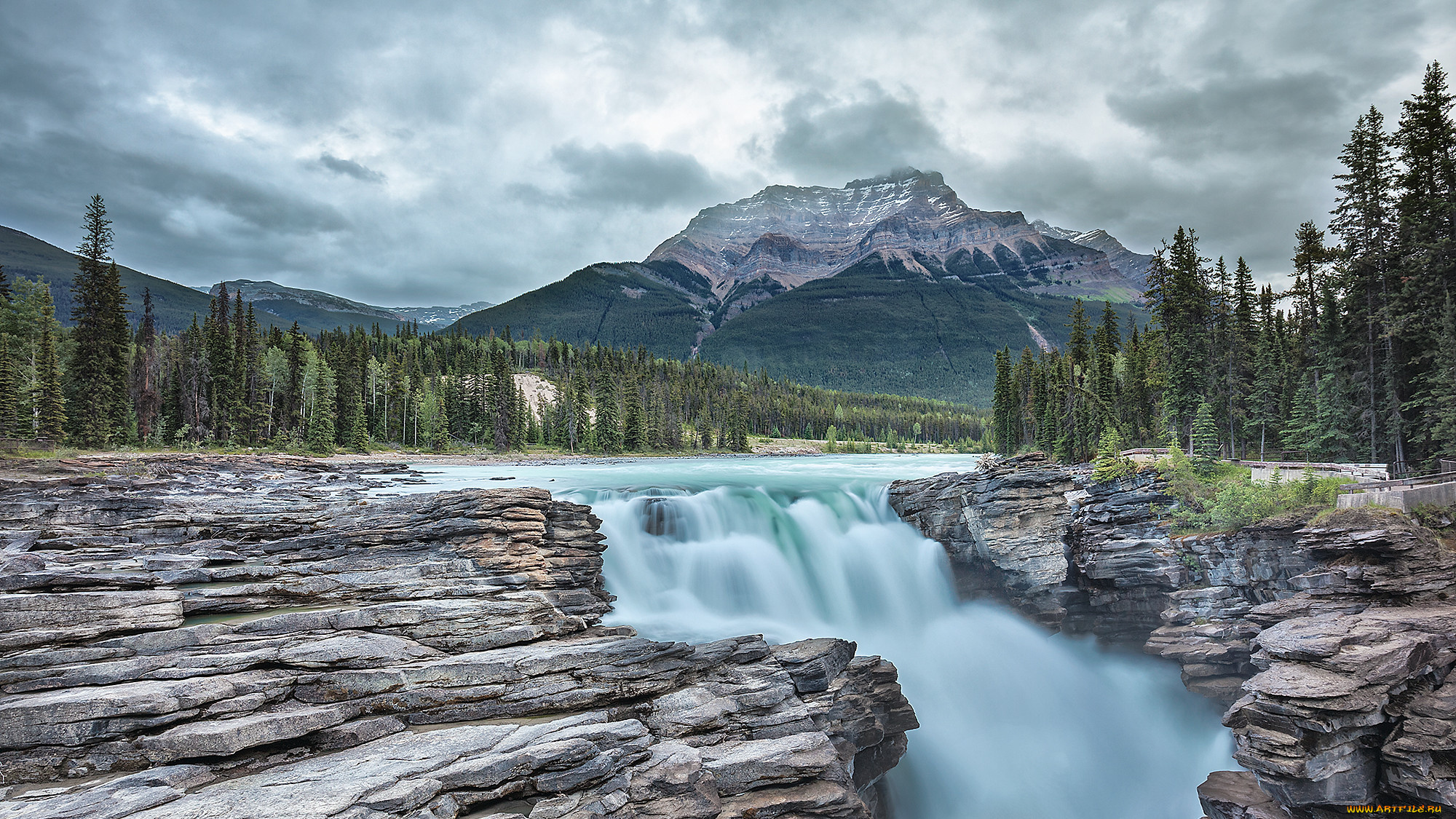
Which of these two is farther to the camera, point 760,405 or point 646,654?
point 760,405

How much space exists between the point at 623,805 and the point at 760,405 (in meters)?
129

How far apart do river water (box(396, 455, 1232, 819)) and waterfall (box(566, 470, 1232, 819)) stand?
0.18 ft

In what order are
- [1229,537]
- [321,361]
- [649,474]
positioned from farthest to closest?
[321,361], [649,474], [1229,537]

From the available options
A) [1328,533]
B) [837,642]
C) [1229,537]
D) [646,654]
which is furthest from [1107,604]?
[646,654]

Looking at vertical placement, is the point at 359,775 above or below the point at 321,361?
below

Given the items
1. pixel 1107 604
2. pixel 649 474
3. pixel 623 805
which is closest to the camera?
pixel 623 805

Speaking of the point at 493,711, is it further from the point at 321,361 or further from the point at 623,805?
the point at 321,361

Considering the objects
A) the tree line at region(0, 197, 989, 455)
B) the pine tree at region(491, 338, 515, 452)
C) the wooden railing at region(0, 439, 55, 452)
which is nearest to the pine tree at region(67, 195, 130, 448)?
the tree line at region(0, 197, 989, 455)

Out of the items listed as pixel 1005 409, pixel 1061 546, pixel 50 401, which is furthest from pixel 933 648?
pixel 1005 409

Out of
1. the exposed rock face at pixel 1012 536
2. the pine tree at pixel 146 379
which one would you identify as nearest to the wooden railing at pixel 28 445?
the pine tree at pixel 146 379

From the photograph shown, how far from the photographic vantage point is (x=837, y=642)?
12359 mm

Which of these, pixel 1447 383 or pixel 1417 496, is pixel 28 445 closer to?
pixel 1417 496

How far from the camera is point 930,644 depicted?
2062 cm

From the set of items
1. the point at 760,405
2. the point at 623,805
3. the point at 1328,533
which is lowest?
the point at 623,805
